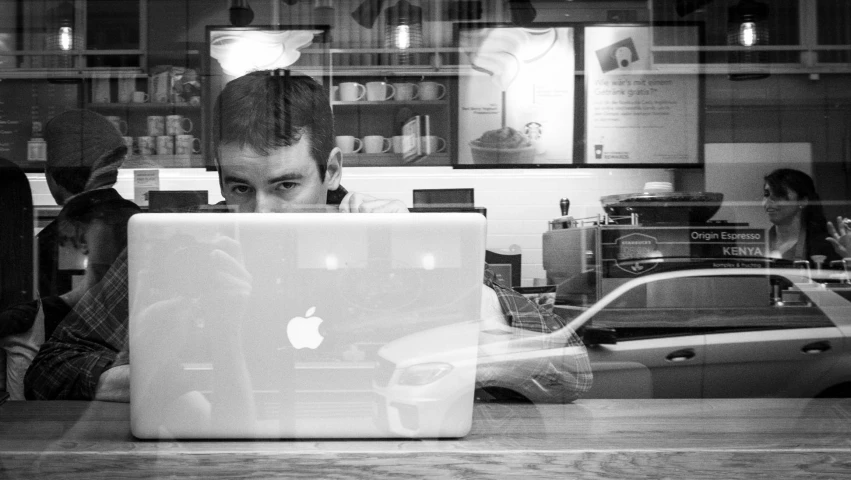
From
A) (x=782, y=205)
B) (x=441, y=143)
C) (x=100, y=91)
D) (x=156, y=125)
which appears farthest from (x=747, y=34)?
(x=100, y=91)

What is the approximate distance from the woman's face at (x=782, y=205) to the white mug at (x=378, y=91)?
3.73 ft

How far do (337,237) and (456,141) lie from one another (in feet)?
3.78

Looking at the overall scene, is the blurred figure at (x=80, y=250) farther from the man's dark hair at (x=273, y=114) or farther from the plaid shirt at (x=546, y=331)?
the plaid shirt at (x=546, y=331)

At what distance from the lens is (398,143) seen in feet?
6.53

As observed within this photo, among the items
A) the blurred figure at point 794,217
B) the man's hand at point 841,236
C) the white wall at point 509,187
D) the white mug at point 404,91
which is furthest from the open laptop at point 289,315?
the man's hand at point 841,236

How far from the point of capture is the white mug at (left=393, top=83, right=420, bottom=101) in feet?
6.59

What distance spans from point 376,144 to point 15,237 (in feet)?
3.07

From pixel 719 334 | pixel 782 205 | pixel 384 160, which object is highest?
pixel 384 160

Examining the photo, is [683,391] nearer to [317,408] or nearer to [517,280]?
[517,280]

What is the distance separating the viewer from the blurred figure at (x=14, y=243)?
1929mm

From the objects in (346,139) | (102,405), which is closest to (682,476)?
(102,405)

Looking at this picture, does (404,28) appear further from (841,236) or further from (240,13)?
(841,236)

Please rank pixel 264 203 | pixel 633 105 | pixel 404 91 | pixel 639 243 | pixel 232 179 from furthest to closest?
pixel 633 105 < pixel 639 243 < pixel 404 91 < pixel 232 179 < pixel 264 203

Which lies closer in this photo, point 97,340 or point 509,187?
point 97,340
